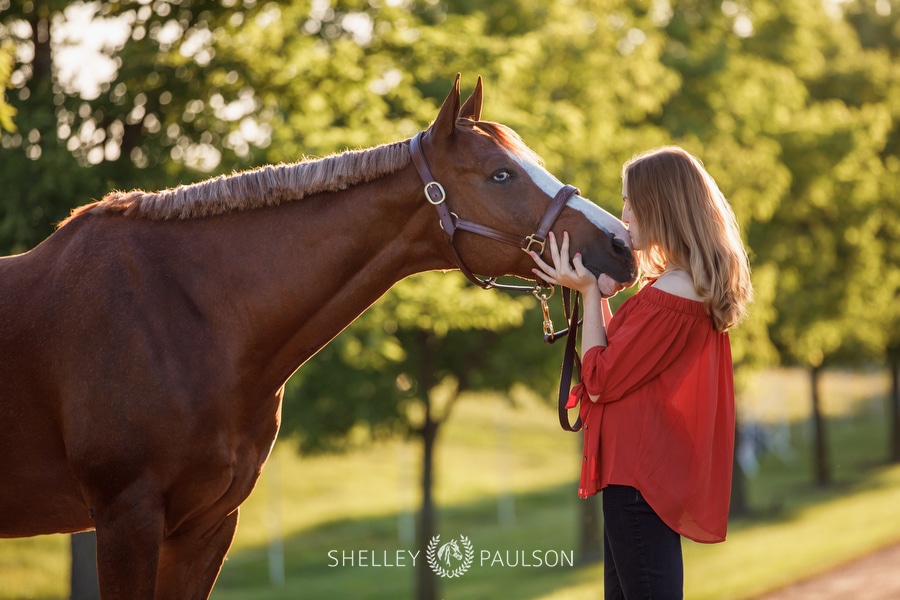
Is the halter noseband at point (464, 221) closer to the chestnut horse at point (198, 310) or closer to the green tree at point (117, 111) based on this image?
the chestnut horse at point (198, 310)

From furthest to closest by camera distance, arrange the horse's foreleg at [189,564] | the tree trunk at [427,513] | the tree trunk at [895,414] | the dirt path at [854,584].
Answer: the tree trunk at [895,414] → the tree trunk at [427,513] → the dirt path at [854,584] → the horse's foreleg at [189,564]

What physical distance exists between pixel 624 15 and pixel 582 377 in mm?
10171

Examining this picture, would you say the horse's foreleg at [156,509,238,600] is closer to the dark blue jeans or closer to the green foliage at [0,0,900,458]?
the dark blue jeans

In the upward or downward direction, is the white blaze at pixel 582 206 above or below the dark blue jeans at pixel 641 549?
above

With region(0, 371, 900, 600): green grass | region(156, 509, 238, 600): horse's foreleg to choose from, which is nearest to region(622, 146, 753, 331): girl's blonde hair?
region(156, 509, 238, 600): horse's foreleg

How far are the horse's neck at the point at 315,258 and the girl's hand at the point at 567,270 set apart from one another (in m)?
0.43

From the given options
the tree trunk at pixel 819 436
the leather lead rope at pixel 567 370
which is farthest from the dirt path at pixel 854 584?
the tree trunk at pixel 819 436

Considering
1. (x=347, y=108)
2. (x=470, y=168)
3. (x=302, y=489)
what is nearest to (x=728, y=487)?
(x=470, y=168)

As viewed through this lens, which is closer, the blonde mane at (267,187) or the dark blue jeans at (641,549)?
the dark blue jeans at (641,549)

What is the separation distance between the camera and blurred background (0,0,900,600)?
6.32m

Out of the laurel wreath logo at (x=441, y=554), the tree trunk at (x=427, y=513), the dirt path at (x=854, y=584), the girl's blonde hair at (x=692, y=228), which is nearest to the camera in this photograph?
the girl's blonde hair at (x=692, y=228)

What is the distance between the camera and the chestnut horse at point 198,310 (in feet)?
9.77

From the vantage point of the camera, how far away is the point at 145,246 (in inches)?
126

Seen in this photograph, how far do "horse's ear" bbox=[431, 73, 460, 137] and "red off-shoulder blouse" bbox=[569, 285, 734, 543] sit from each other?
89 centimetres
